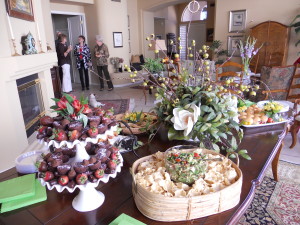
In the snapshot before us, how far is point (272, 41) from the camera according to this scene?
5.60 meters

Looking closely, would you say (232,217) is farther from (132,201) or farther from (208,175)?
(132,201)

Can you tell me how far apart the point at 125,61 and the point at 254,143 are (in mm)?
6715

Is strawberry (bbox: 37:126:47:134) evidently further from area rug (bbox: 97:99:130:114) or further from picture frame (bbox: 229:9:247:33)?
picture frame (bbox: 229:9:247:33)

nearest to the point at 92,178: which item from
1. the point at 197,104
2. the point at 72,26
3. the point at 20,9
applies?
the point at 197,104

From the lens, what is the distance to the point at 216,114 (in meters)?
1.20

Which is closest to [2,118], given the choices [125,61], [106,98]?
[106,98]

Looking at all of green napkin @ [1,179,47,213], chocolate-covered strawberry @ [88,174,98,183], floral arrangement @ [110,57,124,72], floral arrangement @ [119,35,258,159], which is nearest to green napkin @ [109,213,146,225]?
chocolate-covered strawberry @ [88,174,98,183]

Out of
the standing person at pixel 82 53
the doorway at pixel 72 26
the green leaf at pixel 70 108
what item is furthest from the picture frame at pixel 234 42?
the green leaf at pixel 70 108

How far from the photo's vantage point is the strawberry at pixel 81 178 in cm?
77

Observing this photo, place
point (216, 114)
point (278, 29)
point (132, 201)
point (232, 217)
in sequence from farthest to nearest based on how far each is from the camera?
point (278, 29)
point (216, 114)
point (132, 201)
point (232, 217)

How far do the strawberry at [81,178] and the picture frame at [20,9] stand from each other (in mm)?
2474

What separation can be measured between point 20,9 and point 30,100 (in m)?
1.21

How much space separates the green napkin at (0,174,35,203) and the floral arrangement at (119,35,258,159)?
25.9 inches

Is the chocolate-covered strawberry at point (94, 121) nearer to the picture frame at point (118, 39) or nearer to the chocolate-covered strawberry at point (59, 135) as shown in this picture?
the chocolate-covered strawberry at point (59, 135)
